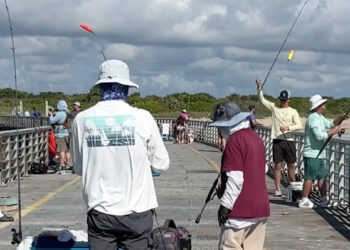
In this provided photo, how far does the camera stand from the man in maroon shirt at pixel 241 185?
6121 millimetres

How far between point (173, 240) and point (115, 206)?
0.81 meters

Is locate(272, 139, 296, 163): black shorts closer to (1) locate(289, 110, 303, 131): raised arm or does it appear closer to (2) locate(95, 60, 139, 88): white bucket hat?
(1) locate(289, 110, 303, 131): raised arm

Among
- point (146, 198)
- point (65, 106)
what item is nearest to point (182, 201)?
point (65, 106)

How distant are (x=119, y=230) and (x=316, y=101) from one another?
758cm

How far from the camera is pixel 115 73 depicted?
216 inches

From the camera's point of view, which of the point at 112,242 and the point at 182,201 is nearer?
the point at 112,242

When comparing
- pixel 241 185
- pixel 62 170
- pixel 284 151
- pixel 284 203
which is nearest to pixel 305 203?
pixel 284 203

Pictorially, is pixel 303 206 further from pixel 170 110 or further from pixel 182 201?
pixel 170 110

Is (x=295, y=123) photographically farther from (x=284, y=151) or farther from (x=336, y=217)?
(x=336, y=217)

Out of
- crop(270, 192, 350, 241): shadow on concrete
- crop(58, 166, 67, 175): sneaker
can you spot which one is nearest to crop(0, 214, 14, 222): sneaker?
crop(270, 192, 350, 241): shadow on concrete

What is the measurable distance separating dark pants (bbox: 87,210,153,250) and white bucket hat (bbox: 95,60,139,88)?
2.93 feet

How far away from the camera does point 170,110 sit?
3194 inches

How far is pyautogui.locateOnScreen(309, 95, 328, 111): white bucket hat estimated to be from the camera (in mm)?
12268

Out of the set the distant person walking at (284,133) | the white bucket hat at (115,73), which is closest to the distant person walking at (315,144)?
the distant person walking at (284,133)
